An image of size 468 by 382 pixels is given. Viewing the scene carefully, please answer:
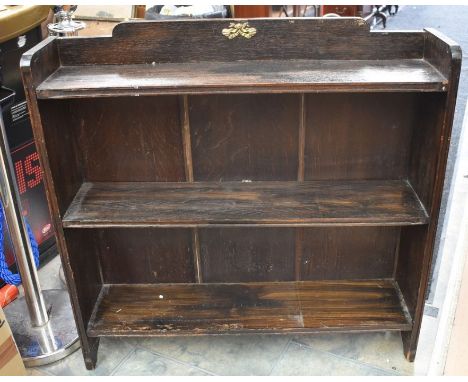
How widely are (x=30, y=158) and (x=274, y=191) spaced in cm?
114

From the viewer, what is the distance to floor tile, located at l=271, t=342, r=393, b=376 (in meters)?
1.89

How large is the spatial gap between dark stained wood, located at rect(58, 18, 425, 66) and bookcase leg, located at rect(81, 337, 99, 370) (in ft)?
3.07

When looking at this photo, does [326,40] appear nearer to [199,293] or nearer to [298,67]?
[298,67]

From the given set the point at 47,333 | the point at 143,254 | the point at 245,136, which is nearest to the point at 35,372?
the point at 47,333

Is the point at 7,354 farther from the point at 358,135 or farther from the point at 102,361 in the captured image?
the point at 358,135

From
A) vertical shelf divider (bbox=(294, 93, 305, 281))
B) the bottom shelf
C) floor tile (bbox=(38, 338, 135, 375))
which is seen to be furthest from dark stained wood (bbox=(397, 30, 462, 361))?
floor tile (bbox=(38, 338, 135, 375))

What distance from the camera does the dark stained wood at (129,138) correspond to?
1734 millimetres

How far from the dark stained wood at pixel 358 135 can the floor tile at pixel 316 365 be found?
2.09ft

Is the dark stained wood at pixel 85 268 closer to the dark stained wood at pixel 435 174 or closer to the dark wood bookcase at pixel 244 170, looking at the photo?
the dark wood bookcase at pixel 244 170

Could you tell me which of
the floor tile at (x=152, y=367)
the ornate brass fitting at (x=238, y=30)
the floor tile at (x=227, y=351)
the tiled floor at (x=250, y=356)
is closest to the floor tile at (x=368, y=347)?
the tiled floor at (x=250, y=356)

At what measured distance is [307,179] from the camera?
1854 mm

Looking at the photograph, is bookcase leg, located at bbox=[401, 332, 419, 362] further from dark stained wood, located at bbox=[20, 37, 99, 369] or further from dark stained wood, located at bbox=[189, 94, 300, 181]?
dark stained wood, located at bbox=[20, 37, 99, 369]

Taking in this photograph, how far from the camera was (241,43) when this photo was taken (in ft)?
5.28

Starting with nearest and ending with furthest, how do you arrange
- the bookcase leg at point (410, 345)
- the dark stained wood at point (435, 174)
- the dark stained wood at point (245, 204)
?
the dark stained wood at point (435, 174)
the dark stained wood at point (245, 204)
the bookcase leg at point (410, 345)
